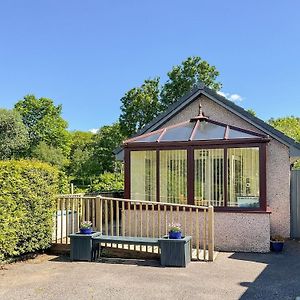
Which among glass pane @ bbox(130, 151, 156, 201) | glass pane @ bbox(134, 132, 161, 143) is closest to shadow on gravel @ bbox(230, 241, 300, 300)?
glass pane @ bbox(130, 151, 156, 201)

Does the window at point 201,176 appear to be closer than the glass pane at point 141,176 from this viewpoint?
Yes

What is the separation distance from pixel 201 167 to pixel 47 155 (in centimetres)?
3262

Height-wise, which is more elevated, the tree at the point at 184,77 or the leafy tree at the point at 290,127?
the tree at the point at 184,77

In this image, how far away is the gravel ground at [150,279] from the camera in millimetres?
6500

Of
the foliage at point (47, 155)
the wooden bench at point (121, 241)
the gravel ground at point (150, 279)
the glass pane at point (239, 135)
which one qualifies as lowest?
the gravel ground at point (150, 279)

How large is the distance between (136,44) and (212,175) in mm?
13592

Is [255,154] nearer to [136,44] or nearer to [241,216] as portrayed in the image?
[241,216]

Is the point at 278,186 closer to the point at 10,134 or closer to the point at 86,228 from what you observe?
the point at 86,228

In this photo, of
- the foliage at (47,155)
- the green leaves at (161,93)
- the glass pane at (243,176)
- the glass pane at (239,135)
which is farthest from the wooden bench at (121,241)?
the foliage at (47,155)

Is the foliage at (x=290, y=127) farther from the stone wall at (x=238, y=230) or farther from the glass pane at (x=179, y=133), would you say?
the stone wall at (x=238, y=230)

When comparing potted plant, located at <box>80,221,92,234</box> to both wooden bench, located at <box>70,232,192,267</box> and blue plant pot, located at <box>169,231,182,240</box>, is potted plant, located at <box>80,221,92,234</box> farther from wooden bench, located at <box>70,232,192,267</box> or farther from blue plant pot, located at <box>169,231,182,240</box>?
blue plant pot, located at <box>169,231,182,240</box>

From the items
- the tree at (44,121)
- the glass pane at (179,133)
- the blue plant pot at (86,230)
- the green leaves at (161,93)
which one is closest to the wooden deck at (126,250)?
the blue plant pot at (86,230)

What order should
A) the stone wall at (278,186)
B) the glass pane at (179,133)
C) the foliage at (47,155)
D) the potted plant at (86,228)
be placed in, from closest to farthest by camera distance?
the potted plant at (86,228) < the glass pane at (179,133) < the stone wall at (278,186) < the foliage at (47,155)

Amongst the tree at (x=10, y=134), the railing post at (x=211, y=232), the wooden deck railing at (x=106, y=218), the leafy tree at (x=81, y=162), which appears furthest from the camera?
the leafy tree at (x=81, y=162)
